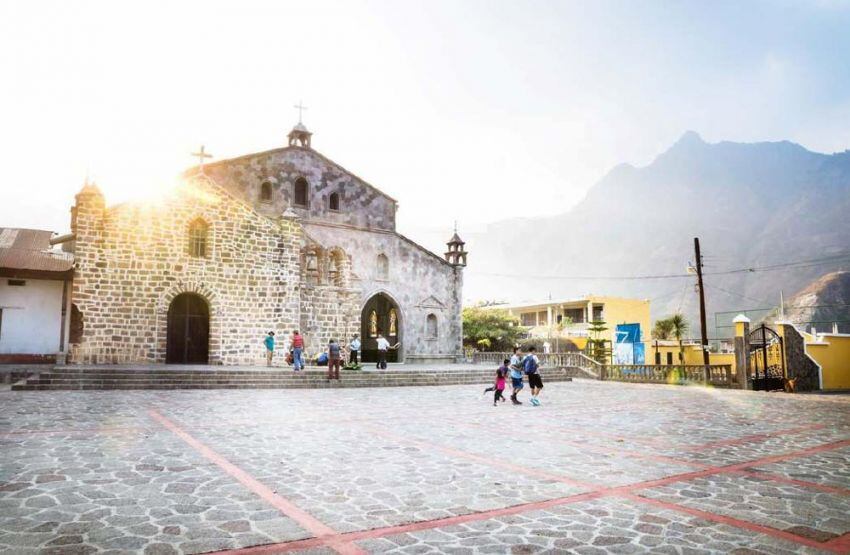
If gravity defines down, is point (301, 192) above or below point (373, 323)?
above

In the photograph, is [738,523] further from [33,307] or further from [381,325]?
[381,325]

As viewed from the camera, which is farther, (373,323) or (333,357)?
(373,323)

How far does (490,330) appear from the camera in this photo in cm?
4162

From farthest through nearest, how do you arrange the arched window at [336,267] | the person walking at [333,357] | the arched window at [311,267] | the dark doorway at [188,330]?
the arched window at [336,267] < the arched window at [311,267] < the dark doorway at [188,330] < the person walking at [333,357]

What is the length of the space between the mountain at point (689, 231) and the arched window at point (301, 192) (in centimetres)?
8836

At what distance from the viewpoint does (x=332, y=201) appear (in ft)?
99.7

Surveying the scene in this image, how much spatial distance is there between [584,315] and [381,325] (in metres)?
29.3

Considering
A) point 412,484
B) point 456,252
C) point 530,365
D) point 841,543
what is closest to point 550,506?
point 412,484

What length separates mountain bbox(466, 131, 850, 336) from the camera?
116 metres

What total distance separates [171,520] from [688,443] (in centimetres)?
701

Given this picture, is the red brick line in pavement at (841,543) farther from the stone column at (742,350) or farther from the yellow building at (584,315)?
the yellow building at (584,315)

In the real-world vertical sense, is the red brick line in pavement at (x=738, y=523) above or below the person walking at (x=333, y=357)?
below

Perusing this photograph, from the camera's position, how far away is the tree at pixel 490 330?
41625 mm

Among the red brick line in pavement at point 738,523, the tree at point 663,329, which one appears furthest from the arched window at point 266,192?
the tree at point 663,329
